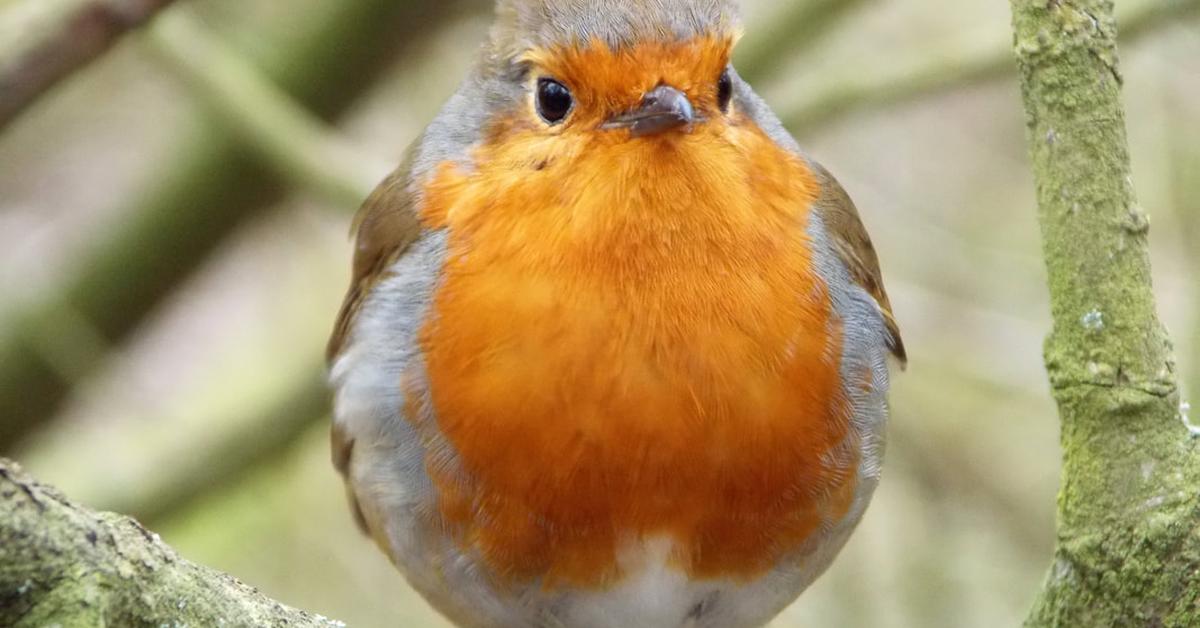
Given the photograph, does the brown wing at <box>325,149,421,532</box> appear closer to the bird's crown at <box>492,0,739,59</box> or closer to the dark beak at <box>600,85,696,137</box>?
the bird's crown at <box>492,0,739,59</box>

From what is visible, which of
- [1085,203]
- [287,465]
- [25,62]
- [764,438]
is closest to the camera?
[25,62]

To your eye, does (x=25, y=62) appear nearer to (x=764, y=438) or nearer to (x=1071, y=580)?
(x=764, y=438)

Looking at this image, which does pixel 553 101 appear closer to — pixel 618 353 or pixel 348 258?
pixel 618 353

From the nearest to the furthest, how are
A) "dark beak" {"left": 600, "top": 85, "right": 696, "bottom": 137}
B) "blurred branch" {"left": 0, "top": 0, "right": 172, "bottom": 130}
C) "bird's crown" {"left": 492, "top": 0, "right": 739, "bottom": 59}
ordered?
"blurred branch" {"left": 0, "top": 0, "right": 172, "bottom": 130}, "dark beak" {"left": 600, "top": 85, "right": 696, "bottom": 137}, "bird's crown" {"left": 492, "top": 0, "right": 739, "bottom": 59}

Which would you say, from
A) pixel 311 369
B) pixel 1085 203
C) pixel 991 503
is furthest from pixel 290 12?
pixel 1085 203

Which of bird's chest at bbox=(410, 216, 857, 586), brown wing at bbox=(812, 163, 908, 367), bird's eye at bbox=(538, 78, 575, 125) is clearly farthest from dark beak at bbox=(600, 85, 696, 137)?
brown wing at bbox=(812, 163, 908, 367)

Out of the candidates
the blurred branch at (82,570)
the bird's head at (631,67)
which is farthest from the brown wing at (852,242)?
the blurred branch at (82,570)
